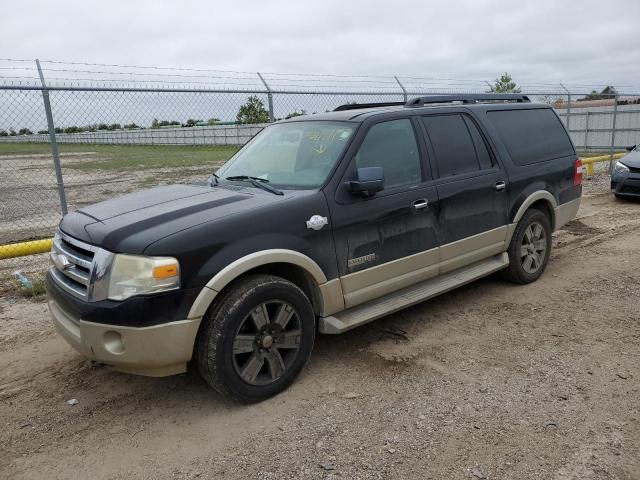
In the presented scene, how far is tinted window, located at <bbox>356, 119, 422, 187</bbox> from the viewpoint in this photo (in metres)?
4.25

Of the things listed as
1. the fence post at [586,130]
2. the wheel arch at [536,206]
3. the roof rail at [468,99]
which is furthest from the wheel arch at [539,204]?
the fence post at [586,130]

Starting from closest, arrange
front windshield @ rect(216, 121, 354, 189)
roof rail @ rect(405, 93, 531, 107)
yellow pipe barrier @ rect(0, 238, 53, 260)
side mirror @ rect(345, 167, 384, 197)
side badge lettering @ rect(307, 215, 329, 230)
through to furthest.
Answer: side badge lettering @ rect(307, 215, 329, 230), side mirror @ rect(345, 167, 384, 197), front windshield @ rect(216, 121, 354, 189), roof rail @ rect(405, 93, 531, 107), yellow pipe barrier @ rect(0, 238, 53, 260)

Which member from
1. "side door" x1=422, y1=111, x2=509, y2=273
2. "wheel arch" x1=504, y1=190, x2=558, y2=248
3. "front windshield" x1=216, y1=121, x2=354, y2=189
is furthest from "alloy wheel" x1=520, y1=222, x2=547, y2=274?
"front windshield" x1=216, y1=121, x2=354, y2=189

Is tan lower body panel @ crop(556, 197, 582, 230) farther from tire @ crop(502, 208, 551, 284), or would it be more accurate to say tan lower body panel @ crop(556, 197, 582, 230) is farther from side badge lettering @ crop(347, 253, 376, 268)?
side badge lettering @ crop(347, 253, 376, 268)

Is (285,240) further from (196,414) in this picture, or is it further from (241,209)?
(196,414)

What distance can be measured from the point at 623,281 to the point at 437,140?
273cm

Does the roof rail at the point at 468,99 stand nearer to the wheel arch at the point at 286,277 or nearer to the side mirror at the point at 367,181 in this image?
the side mirror at the point at 367,181

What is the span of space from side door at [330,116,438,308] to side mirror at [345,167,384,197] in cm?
8

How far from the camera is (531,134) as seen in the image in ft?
18.8

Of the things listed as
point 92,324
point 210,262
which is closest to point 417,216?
point 210,262

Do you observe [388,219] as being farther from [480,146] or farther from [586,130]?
[586,130]

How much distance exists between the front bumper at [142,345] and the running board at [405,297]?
1.08m

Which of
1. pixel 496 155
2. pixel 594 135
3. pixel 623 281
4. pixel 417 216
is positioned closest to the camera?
pixel 417 216

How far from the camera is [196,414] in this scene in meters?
3.52
